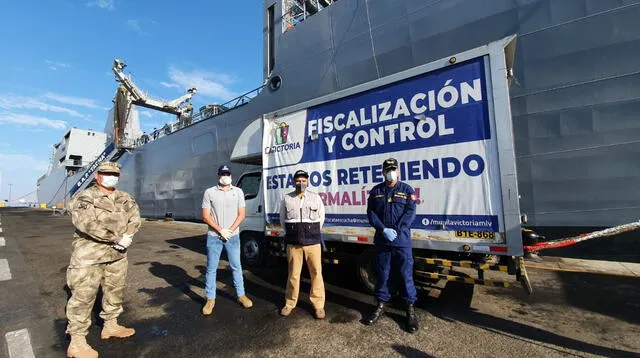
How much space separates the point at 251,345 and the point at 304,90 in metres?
8.46

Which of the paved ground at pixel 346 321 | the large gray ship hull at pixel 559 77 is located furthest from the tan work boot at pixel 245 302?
the large gray ship hull at pixel 559 77

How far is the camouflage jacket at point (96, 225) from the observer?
9.78 feet

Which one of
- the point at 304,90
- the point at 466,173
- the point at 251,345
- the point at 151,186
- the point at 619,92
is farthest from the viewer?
the point at 151,186

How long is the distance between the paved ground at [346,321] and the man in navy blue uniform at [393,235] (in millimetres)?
310

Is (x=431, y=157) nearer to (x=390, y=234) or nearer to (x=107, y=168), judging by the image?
(x=390, y=234)

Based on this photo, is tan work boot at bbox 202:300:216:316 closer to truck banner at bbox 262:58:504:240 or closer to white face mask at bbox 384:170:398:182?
truck banner at bbox 262:58:504:240

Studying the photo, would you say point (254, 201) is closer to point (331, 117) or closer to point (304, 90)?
point (331, 117)

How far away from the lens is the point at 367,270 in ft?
14.9

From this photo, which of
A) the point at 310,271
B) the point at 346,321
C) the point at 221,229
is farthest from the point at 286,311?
the point at 221,229

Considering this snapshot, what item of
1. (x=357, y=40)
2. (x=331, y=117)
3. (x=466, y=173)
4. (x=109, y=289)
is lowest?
(x=109, y=289)

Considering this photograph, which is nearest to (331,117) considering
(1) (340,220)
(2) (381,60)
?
(1) (340,220)

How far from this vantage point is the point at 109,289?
3.27m

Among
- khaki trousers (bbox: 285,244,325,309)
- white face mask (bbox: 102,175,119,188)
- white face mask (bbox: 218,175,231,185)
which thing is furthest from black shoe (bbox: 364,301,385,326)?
white face mask (bbox: 102,175,119,188)

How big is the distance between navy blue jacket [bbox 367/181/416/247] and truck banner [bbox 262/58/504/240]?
1.37 ft
